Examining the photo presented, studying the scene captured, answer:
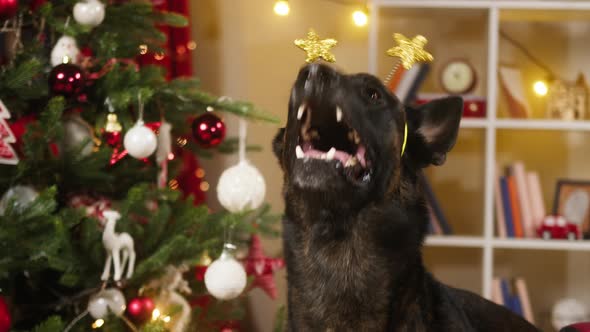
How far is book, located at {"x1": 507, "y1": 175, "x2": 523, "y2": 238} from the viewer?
3.40 meters

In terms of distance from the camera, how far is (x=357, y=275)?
1.53 m

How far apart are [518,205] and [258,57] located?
4.31ft

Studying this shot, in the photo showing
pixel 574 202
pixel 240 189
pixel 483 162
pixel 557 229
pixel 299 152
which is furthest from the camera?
pixel 483 162

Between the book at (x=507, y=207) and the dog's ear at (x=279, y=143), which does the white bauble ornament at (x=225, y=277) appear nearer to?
the dog's ear at (x=279, y=143)

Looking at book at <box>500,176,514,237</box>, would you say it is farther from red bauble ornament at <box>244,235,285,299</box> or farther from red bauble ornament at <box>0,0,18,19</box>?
red bauble ornament at <box>0,0,18,19</box>

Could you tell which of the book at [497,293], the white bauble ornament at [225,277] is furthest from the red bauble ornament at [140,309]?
the book at [497,293]

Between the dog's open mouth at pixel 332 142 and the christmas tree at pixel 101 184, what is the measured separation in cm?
63

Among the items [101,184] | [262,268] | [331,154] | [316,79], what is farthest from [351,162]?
[262,268]

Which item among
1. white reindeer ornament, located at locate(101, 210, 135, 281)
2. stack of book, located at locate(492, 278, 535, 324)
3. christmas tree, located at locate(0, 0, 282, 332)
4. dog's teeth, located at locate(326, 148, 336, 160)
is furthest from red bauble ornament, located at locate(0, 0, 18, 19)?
stack of book, located at locate(492, 278, 535, 324)

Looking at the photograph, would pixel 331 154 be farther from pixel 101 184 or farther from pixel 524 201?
pixel 524 201

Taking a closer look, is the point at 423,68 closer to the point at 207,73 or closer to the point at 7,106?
the point at 207,73

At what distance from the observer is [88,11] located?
207 centimetres

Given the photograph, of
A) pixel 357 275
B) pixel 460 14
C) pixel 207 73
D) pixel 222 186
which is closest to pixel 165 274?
pixel 222 186

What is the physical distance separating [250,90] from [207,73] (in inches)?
12.6
